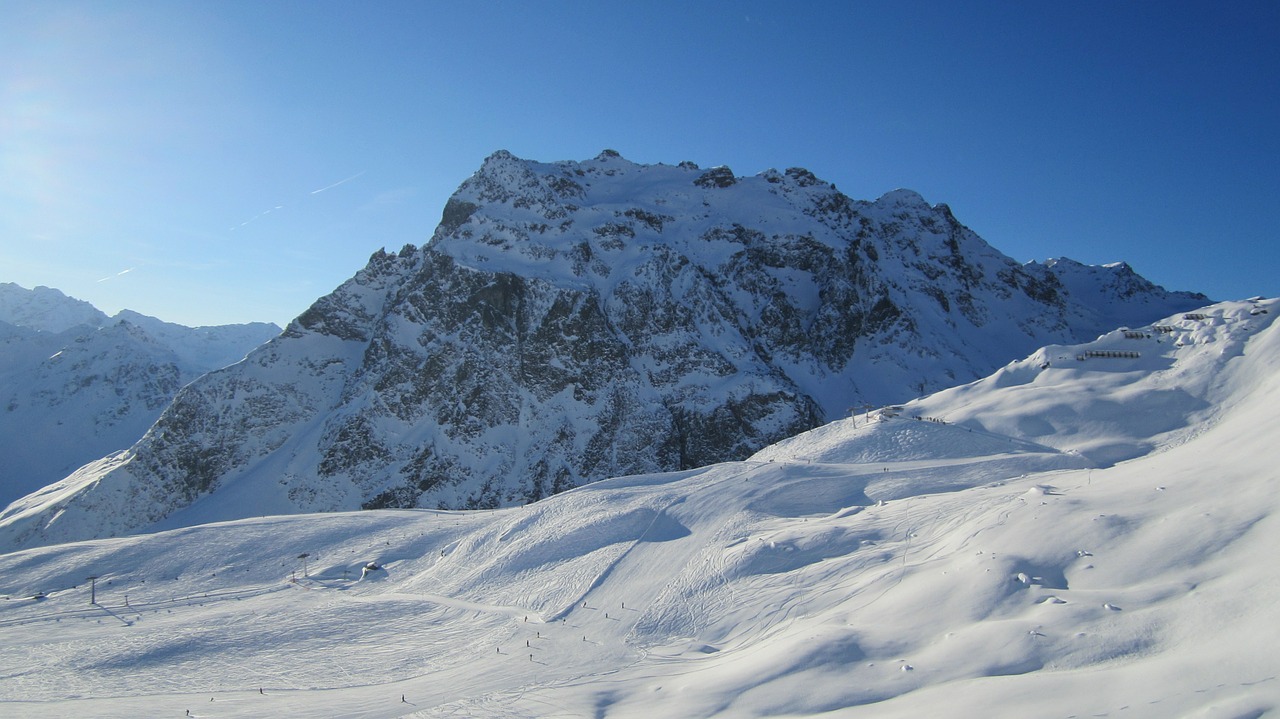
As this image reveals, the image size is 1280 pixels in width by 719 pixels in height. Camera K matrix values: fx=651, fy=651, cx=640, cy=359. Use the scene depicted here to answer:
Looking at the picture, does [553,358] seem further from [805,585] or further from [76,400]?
[76,400]

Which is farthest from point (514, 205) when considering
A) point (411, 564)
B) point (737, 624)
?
point (737, 624)

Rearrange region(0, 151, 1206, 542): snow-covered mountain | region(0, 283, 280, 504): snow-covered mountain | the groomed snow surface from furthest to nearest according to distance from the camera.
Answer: region(0, 283, 280, 504): snow-covered mountain → region(0, 151, 1206, 542): snow-covered mountain → the groomed snow surface

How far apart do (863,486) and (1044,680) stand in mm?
21950

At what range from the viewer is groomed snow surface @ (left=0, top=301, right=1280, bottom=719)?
47.4ft

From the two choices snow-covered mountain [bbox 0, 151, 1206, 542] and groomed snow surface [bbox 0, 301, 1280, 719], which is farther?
snow-covered mountain [bbox 0, 151, 1206, 542]

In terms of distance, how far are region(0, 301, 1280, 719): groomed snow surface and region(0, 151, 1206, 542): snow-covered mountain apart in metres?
40.4

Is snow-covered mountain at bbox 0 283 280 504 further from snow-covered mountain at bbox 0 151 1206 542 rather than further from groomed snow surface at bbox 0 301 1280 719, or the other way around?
groomed snow surface at bbox 0 301 1280 719

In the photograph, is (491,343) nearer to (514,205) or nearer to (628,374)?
(628,374)

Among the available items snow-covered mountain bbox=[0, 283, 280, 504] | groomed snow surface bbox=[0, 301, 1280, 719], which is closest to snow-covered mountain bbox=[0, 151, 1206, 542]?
snow-covered mountain bbox=[0, 283, 280, 504]

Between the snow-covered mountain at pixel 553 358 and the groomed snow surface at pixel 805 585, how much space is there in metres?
40.4

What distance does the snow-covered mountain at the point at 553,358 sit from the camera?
289 ft

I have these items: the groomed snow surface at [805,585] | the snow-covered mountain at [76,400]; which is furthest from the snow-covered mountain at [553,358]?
the groomed snow surface at [805,585]

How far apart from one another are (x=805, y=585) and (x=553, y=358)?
74700 millimetres

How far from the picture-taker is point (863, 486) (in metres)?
34.5
